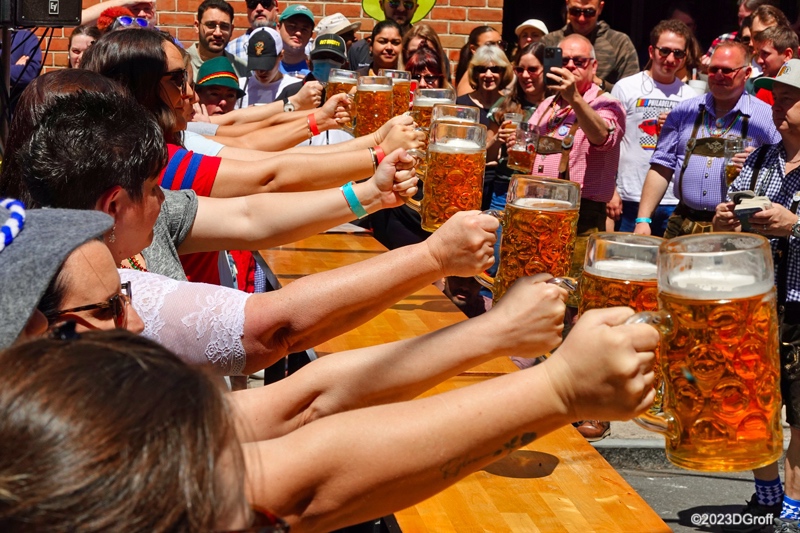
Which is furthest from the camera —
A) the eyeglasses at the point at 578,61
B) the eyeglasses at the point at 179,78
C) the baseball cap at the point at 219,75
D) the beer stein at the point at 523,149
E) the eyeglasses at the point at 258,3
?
the eyeglasses at the point at 258,3

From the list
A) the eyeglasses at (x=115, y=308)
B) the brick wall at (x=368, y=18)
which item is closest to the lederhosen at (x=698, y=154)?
the brick wall at (x=368, y=18)

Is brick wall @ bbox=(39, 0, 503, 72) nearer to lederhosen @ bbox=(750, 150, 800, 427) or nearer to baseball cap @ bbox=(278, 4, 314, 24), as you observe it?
baseball cap @ bbox=(278, 4, 314, 24)

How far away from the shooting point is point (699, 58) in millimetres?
6465

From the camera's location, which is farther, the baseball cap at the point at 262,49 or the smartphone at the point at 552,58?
the baseball cap at the point at 262,49

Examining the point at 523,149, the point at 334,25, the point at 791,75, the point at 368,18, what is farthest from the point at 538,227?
the point at 368,18

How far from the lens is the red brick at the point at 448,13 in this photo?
7770 mm

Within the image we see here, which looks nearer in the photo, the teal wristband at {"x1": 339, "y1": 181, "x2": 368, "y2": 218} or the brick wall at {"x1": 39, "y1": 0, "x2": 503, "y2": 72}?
the teal wristband at {"x1": 339, "y1": 181, "x2": 368, "y2": 218}

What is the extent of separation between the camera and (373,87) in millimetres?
3779

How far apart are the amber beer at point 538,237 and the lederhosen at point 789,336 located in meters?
1.94

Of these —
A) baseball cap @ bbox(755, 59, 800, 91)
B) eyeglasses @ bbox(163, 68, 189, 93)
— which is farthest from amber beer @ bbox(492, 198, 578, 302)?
baseball cap @ bbox(755, 59, 800, 91)

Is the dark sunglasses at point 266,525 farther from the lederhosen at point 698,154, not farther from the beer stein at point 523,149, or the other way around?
the lederhosen at point 698,154

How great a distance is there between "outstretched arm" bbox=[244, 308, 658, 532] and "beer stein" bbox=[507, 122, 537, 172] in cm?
335

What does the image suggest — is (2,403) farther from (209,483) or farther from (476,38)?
(476,38)

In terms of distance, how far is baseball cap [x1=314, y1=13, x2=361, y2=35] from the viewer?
7.25 metres
